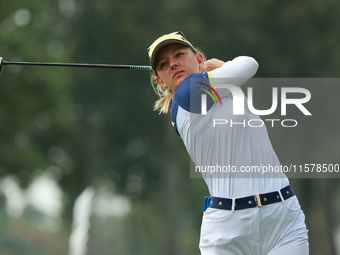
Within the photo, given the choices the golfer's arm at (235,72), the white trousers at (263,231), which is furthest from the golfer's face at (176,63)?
the white trousers at (263,231)

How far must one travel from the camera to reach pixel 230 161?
333 centimetres

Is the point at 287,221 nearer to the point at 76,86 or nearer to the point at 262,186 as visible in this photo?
the point at 262,186

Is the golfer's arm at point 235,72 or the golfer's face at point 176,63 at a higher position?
the golfer's face at point 176,63

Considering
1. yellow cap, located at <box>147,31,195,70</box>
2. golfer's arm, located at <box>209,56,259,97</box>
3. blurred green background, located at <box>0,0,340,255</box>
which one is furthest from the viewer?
blurred green background, located at <box>0,0,340,255</box>

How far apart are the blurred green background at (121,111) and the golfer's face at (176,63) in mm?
14461

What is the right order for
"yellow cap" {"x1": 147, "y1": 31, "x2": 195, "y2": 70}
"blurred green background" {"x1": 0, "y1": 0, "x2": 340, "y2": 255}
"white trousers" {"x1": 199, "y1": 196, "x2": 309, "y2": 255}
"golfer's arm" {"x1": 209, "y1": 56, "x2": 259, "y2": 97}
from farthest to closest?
"blurred green background" {"x1": 0, "y1": 0, "x2": 340, "y2": 255}
"yellow cap" {"x1": 147, "y1": 31, "x2": 195, "y2": 70}
"golfer's arm" {"x1": 209, "y1": 56, "x2": 259, "y2": 97}
"white trousers" {"x1": 199, "y1": 196, "x2": 309, "y2": 255}

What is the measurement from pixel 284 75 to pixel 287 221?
15315 millimetres

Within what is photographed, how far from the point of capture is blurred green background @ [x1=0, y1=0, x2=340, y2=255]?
59.5 ft

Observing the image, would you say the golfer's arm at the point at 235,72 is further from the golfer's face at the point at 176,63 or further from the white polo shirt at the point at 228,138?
the golfer's face at the point at 176,63

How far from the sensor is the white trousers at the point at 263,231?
3174mm

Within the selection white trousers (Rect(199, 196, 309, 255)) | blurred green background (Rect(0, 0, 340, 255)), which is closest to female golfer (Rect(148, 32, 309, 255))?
white trousers (Rect(199, 196, 309, 255))

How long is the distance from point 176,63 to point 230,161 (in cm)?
80

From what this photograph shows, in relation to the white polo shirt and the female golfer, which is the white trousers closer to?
the female golfer

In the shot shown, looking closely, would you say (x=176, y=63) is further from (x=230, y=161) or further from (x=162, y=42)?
(x=230, y=161)
